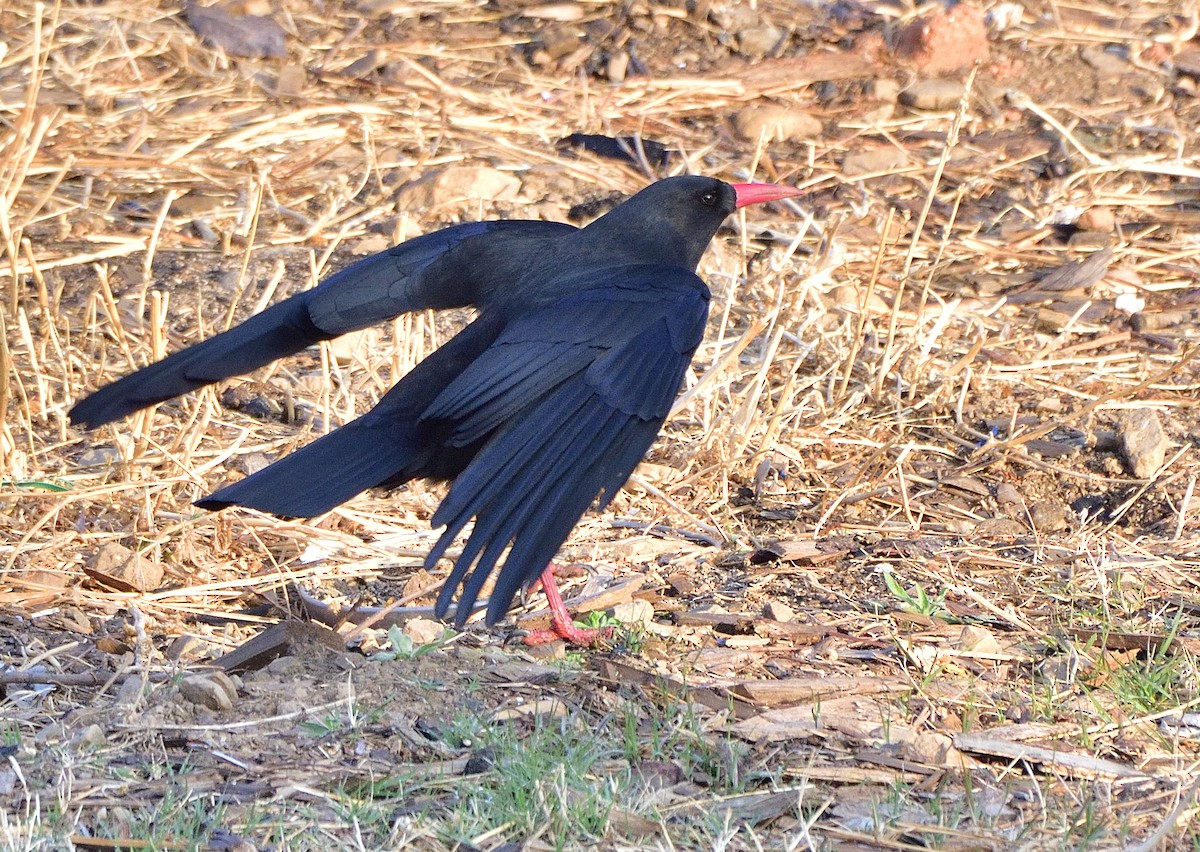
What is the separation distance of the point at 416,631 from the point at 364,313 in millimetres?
941

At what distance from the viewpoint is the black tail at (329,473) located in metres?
3.84

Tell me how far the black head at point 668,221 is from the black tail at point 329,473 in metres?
0.98

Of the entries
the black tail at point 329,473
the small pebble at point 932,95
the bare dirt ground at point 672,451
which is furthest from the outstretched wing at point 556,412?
the small pebble at point 932,95

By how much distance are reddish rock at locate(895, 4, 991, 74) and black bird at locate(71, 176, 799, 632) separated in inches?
157

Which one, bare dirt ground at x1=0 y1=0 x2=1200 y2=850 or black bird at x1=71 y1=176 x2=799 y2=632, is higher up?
black bird at x1=71 y1=176 x2=799 y2=632

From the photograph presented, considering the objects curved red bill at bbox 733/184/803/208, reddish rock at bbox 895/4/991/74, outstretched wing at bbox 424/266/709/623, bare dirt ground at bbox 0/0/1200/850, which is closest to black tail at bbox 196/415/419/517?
outstretched wing at bbox 424/266/709/623

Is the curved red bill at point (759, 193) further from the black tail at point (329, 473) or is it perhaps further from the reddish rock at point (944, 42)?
the reddish rock at point (944, 42)

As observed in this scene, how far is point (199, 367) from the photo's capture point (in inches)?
174

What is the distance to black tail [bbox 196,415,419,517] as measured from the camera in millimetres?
3838

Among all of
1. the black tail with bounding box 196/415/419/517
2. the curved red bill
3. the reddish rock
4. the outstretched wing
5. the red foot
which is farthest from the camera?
the reddish rock

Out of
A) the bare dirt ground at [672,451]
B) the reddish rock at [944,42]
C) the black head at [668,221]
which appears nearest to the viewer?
the bare dirt ground at [672,451]

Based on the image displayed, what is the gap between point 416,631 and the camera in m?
4.17

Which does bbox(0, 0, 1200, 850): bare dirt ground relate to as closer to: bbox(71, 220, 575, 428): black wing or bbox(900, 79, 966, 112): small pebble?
bbox(900, 79, 966, 112): small pebble

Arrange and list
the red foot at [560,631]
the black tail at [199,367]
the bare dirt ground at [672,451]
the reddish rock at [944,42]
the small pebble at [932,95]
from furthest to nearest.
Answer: the reddish rock at [944,42]
the small pebble at [932,95]
the black tail at [199,367]
the red foot at [560,631]
the bare dirt ground at [672,451]
